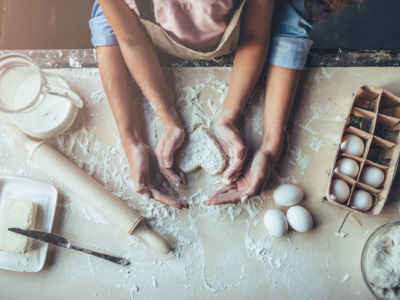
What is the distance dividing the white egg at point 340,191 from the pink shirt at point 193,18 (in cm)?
35

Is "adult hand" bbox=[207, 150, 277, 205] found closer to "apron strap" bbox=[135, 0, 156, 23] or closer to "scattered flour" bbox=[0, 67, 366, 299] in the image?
"scattered flour" bbox=[0, 67, 366, 299]

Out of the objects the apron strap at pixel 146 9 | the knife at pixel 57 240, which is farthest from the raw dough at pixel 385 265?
the apron strap at pixel 146 9

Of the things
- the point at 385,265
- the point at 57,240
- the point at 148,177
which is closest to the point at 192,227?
the point at 148,177

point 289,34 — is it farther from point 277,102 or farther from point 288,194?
point 288,194

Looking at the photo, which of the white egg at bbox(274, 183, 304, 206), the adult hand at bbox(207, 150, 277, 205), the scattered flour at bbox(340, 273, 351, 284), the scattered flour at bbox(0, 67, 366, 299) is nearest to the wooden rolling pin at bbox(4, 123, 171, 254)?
the scattered flour at bbox(0, 67, 366, 299)

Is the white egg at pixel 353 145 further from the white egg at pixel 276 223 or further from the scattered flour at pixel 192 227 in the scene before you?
the white egg at pixel 276 223

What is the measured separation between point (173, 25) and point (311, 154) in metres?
0.37

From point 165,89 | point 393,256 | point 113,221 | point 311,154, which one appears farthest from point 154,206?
point 393,256

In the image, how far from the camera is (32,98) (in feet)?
1.97

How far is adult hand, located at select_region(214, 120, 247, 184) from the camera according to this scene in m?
0.60

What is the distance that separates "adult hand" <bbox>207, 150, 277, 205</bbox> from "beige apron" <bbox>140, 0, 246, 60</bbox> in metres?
0.21

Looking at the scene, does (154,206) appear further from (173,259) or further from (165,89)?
(165,89)

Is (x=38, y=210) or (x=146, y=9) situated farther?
(x=38, y=210)

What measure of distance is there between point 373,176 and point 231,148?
27cm
